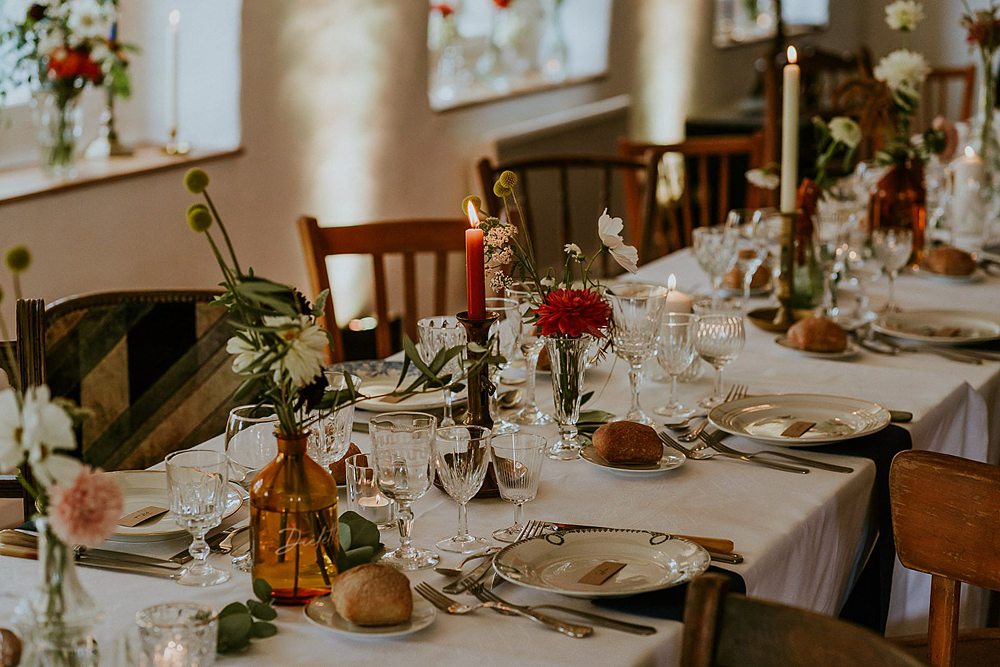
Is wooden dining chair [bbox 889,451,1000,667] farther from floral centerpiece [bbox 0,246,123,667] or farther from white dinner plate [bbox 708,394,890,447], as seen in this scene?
floral centerpiece [bbox 0,246,123,667]

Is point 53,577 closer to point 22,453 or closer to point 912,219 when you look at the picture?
point 22,453

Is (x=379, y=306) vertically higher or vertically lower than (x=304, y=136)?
lower

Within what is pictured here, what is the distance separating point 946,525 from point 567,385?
479mm

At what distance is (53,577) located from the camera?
31.5 inches

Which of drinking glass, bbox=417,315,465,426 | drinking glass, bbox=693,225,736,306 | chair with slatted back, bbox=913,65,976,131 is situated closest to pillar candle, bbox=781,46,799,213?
drinking glass, bbox=693,225,736,306

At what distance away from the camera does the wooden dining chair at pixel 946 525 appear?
1186 mm

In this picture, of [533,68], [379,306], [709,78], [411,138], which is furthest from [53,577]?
[709,78]

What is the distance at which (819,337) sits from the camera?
1970 millimetres

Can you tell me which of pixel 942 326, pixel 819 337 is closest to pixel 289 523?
pixel 819 337

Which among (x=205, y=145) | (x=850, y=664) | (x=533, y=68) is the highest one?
(x=533, y=68)

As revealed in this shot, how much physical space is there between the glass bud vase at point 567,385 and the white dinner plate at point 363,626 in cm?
47

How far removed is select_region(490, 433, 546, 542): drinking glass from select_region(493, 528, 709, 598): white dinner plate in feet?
0.17

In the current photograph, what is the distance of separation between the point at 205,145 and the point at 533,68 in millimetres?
1895

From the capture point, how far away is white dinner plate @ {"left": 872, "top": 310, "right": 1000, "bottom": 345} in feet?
6.59
